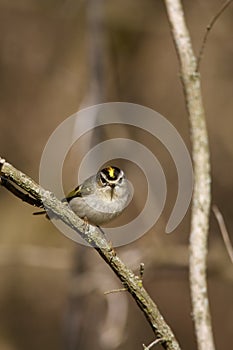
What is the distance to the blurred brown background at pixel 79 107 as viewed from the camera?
7.29m

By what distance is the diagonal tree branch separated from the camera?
6.89 ft

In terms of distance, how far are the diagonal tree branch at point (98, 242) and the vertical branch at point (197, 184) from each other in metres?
0.22

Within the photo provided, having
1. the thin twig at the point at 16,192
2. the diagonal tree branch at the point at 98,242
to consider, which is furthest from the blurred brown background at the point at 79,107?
the thin twig at the point at 16,192

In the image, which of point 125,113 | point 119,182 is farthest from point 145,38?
point 119,182

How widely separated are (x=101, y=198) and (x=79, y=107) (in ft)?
13.9

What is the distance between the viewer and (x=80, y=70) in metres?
8.45

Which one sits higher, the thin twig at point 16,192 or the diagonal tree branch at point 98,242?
the thin twig at point 16,192

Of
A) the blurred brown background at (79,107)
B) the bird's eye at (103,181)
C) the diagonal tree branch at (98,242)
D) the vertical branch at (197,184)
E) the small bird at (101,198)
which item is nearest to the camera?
the diagonal tree branch at (98,242)

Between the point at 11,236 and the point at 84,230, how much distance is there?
641 cm

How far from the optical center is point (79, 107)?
748cm

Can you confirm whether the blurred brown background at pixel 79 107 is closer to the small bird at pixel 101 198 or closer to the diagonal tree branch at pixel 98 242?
the small bird at pixel 101 198

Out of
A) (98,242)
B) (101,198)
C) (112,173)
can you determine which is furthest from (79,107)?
(98,242)

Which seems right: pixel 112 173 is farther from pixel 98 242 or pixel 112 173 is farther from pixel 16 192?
pixel 16 192

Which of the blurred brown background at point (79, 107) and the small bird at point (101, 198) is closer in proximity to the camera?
the small bird at point (101, 198)
